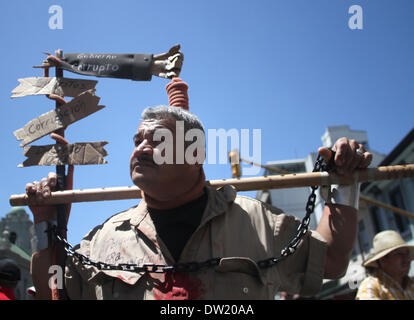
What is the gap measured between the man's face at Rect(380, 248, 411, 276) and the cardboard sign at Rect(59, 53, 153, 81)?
3364 millimetres

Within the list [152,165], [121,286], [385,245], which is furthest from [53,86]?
[385,245]

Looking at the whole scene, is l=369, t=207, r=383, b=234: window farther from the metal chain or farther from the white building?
the metal chain

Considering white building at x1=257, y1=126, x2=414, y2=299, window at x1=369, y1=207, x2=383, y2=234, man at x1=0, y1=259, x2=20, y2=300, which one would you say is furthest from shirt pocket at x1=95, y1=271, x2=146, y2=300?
window at x1=369, y1=207, x2=383, y2=234

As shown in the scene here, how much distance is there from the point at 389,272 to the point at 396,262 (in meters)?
0.14

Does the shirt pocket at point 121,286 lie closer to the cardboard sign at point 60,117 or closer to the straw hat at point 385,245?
the cardboard sign at point 60,117

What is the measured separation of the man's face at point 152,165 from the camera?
2705mm

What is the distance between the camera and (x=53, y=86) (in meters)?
3.65

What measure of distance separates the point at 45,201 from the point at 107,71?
1354mm

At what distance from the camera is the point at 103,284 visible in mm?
2668

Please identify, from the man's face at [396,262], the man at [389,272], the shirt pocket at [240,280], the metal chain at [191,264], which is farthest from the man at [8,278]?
the man's face at [396,262]

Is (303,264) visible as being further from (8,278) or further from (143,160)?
(8,278)

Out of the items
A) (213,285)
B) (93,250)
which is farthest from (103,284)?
(213,285)

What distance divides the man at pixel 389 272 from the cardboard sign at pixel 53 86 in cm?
356

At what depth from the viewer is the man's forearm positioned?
2.70 m
